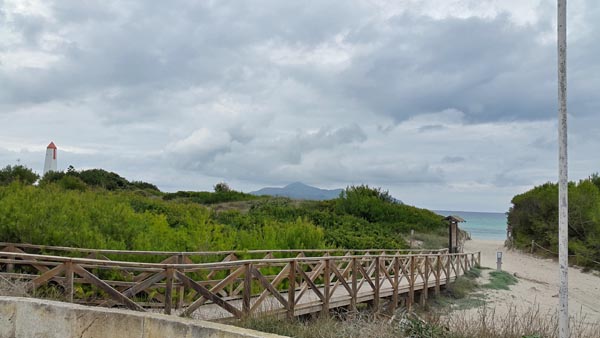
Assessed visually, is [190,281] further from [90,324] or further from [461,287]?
[461,287]

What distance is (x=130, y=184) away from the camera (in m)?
44.9

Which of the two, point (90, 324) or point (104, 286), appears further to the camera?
point (104, 286)

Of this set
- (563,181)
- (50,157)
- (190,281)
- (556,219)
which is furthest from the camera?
(556,219)

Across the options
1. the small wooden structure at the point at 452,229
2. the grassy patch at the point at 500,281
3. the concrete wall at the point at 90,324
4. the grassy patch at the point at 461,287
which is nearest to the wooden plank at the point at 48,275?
the concrete wall at the point at 90,324

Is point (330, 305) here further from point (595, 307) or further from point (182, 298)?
point (595, 307)

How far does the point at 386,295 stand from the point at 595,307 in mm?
9779

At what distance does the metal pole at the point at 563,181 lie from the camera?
5125 mm

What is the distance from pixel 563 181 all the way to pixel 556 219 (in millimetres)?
32568

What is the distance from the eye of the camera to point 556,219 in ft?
112

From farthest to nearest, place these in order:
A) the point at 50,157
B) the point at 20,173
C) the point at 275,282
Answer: the point at 20,173, the point at 50,157, the point at 275,282

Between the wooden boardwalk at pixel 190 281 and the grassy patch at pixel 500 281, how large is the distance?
6.49 meters

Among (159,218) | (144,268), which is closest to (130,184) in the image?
(159,218)

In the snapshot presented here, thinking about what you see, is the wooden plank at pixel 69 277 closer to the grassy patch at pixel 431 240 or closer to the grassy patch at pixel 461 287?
the grassy patch at pixel 461 287

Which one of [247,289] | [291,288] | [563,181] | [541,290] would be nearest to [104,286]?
[247,289]
